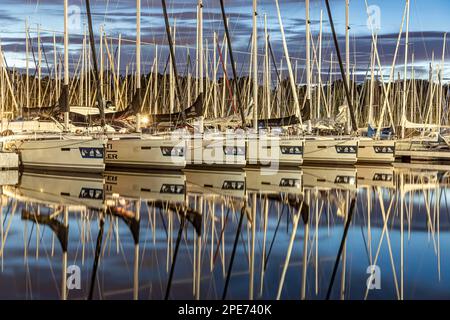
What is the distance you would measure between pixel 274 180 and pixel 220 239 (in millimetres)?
14297

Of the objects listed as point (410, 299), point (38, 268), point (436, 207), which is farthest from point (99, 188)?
point (410, 299)

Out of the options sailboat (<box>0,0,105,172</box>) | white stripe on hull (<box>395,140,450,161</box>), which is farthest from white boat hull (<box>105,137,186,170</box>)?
white stripe on hull (<box>395,140,450,161</box>)

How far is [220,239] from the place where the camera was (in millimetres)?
15797

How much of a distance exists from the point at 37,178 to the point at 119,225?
44.0ft

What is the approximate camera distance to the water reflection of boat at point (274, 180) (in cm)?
2623

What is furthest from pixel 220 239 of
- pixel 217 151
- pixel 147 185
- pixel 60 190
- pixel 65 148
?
pixel 217 151

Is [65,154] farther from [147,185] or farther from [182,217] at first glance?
[182,217]

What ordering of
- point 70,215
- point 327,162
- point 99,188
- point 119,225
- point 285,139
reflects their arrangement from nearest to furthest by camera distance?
point 119,225 → point 70,215 → point 99,188 → point 285,139 → point 327,162

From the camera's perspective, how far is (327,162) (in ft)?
133

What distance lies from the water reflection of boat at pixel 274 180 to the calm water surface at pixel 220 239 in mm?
141

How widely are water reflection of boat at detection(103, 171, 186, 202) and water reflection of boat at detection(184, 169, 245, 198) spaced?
0.43 m

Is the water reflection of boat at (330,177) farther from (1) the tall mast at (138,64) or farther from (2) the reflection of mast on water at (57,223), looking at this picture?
(2) the reflection of mast on water at (57,223)

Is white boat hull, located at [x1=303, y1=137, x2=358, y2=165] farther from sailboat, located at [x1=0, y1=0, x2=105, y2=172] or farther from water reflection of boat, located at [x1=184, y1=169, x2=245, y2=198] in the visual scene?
sailboat, located at [x1=0, y1=0, x2=105, y2=172]

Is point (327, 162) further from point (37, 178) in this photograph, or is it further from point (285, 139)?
point (37, 178)
